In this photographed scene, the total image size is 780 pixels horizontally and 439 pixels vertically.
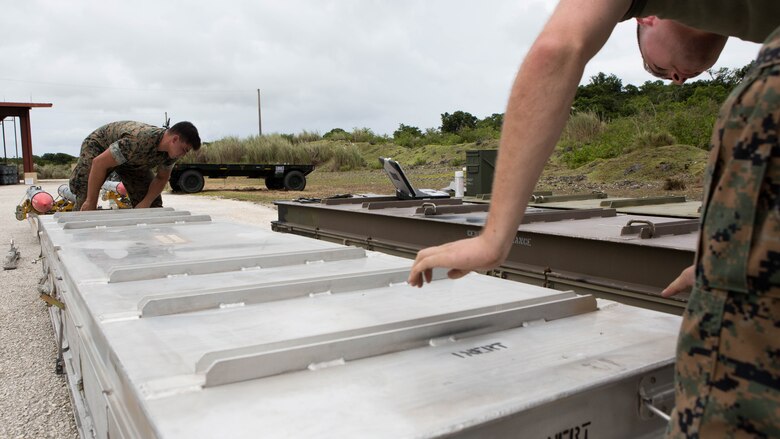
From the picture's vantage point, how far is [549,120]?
104cm

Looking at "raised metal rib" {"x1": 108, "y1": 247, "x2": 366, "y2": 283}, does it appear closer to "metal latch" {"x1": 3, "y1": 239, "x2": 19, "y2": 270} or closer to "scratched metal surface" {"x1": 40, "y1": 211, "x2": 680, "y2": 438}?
"scratched metal surface" {"x1": 40, "y1": 211, "x2": 680, "y2": 438}

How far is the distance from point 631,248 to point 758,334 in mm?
2489

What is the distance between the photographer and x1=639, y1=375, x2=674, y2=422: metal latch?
1.38 m

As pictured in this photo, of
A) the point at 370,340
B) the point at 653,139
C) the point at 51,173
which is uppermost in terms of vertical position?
the point at 653,139

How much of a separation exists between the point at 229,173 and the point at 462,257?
17.3 metres

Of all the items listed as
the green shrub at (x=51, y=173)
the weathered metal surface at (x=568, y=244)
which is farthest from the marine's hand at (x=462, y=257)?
the green shrub at (x=51, y=173)

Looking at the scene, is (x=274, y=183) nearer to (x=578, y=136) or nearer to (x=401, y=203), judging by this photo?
(x=578, y=136)

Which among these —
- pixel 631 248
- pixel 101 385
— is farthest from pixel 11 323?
pixel 631 248

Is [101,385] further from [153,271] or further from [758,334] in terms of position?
[758,334]

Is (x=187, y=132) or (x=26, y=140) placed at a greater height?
(x=26, y=140)

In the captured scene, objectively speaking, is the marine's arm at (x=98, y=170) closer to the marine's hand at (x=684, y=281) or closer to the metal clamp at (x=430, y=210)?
the metal clamp at (x=430, y=210)

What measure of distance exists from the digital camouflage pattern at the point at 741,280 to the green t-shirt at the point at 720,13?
31cm

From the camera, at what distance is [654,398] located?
1.39m

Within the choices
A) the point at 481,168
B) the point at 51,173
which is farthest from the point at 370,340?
the point at 51,173
